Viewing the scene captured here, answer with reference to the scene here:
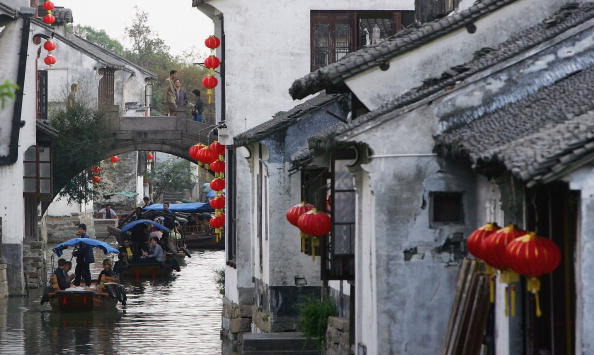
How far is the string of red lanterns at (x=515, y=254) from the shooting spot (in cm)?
1053

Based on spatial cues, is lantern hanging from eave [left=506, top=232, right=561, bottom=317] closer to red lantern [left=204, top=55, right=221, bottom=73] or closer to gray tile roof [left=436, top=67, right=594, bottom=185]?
gray tile roof [left=436, top=67, right=594, bottom=185]

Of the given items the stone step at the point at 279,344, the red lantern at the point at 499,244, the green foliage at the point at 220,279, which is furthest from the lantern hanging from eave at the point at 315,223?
the green foliage at the point at 220,279

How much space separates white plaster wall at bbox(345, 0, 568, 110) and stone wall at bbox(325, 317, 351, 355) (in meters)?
3.52

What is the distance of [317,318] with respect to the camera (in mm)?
19531

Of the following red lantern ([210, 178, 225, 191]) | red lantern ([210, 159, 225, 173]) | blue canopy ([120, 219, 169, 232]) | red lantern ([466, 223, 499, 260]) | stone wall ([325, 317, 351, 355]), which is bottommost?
stone wall ([325, 317, 351, 355])

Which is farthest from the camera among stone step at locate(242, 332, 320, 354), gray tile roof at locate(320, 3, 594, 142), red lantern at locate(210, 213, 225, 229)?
red lantern at locate(210, 213, 225, 229)

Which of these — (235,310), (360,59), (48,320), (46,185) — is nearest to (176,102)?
(46,185)

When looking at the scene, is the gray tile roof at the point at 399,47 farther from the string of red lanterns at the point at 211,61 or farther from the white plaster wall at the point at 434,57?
the string of red lanterns at the point at 211,61

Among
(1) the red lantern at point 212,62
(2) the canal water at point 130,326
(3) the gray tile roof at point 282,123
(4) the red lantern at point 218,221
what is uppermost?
(1) the red lantern at point 212,62

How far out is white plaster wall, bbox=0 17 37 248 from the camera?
107 feet

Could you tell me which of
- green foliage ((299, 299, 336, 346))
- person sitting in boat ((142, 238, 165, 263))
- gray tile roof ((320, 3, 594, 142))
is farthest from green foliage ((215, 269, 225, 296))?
gray tile roof ((320, 3, 594, 142))

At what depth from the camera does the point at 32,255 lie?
34656 mm

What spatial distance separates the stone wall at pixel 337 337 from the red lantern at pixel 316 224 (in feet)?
4.40

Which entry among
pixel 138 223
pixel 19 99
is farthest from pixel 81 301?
pixel 138 223
